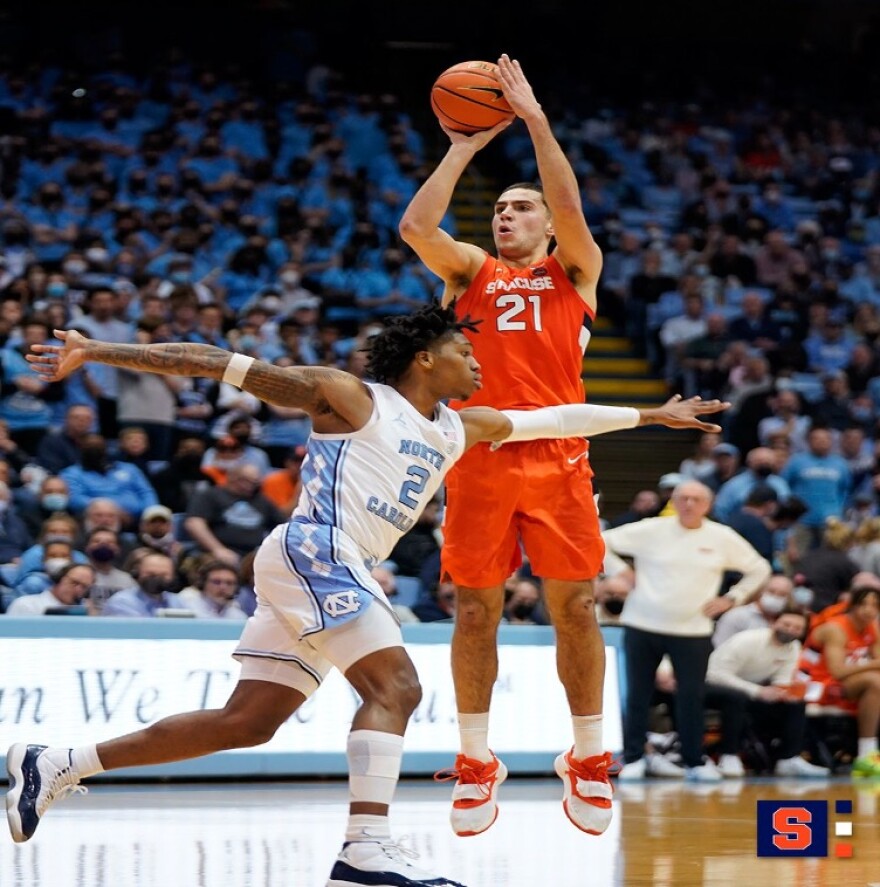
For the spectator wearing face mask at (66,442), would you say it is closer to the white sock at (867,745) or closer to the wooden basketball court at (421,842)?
the wooden basketball court at (421,842)

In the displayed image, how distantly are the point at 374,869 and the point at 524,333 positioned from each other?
272 centimetres

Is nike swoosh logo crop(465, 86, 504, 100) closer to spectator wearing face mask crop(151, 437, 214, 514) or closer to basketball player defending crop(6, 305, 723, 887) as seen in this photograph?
basketball player defending crop(6, 305, 723, 887)

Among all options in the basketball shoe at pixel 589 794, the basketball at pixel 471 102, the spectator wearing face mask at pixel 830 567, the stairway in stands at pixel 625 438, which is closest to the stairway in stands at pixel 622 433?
the stairway in stands at pixel 625 438

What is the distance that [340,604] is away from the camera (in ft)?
18.1

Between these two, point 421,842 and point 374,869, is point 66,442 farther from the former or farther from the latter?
point 374,869

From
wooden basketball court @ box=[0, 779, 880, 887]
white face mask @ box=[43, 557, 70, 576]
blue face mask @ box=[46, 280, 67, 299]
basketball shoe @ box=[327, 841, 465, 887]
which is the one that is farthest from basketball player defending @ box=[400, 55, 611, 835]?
blue face mask @ box=[46, 280, 67, 299]

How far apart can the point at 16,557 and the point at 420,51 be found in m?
13.7

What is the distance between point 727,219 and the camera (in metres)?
19.8

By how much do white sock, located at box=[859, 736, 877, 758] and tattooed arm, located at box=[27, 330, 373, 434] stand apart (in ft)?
26.3

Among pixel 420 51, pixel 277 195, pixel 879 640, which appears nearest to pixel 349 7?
pixel 420 51

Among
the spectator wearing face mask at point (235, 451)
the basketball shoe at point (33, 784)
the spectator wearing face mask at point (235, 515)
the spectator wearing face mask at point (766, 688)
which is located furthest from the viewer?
the spectator wearing face mask at point (235, 451)

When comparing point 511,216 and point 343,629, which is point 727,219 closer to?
point 511,216

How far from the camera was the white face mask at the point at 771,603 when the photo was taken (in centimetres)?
1259

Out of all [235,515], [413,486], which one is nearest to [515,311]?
[413,486]
